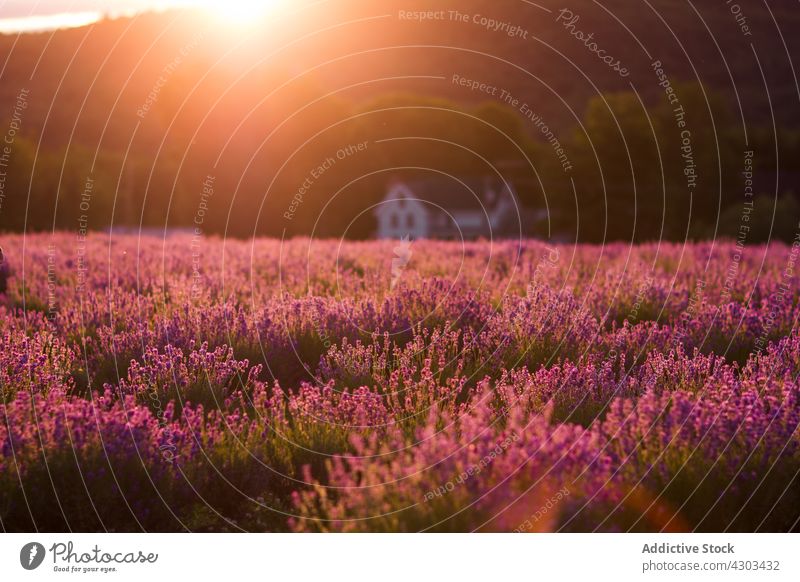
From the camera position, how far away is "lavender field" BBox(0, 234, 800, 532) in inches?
187

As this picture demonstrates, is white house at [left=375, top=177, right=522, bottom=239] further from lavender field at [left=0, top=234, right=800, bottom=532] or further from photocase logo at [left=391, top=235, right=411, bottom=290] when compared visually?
lavender field at [left=0, top=234, right=800, bottom=532]

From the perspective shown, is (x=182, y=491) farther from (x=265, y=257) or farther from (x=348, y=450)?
(x=265, y=257)

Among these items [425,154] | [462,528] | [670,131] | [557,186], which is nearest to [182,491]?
[462,528]

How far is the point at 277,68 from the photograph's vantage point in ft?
151

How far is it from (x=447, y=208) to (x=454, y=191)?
2.71 m

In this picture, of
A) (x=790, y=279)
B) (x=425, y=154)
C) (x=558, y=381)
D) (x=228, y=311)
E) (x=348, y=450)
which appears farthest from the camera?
(x=425, y=154)

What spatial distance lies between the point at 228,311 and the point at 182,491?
2613mm

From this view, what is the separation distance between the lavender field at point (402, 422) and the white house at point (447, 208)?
3666 centimetres

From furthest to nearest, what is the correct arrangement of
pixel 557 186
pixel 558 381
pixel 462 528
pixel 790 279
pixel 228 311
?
pixel 557 186 → pixel 790 279 → pixel 228 311 → pixel 558 381 → pixel 462 528

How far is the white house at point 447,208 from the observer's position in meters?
49.1
